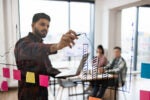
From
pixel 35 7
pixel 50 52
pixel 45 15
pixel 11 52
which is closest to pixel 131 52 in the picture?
pixel 50 52

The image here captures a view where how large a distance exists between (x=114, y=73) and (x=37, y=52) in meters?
0.76

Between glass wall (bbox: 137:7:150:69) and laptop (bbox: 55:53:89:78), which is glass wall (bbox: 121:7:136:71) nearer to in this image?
glass wall (bbox: 137:7:150:69)

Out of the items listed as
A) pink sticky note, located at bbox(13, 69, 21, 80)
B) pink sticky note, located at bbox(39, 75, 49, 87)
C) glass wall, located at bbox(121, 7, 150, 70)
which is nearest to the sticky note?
glass wall, located at bbox(121, 7, 150, 70)

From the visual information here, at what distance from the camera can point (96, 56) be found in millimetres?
1539

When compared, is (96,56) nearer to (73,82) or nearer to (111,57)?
(111,57)

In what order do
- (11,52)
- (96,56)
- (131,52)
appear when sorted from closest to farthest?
(96,56)
(131,52)
(11,52)

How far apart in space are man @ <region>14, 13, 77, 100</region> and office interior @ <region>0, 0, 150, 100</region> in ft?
0.16

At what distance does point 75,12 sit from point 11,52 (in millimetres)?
782

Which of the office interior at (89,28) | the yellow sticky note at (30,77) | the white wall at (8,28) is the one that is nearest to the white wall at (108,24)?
the office interior at (89,28)

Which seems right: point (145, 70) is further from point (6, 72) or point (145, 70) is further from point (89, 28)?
point (6, 72)

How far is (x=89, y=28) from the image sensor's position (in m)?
1.66

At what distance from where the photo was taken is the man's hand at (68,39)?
1.57 m

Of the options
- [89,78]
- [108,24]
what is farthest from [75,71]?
[108,24]

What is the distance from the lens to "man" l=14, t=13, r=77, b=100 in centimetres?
164
